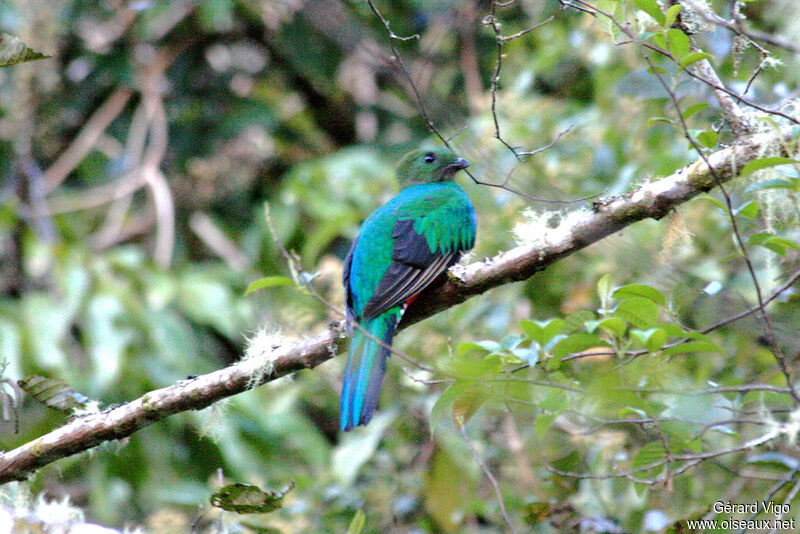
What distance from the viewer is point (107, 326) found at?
4.62m

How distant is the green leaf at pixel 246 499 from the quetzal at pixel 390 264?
440mm

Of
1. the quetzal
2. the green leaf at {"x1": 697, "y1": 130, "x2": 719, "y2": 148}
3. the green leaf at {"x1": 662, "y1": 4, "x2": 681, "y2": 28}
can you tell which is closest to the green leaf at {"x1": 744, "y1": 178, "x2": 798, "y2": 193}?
the green leaf at {"x1": 697, "y1": 130, "x2": 719, "y2": 148}

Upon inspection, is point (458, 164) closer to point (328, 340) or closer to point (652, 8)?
point (328, 340)

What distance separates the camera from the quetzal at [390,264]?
8.82 feet

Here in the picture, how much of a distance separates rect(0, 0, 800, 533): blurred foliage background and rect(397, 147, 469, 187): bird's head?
0.62ft

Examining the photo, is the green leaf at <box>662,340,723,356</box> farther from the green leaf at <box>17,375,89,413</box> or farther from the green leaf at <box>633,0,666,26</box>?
the green leaf at <box>17,375,89,413</box>

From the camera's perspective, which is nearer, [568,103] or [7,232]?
[568,103]

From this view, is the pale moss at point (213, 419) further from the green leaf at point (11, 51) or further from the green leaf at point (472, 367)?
the green leaf at point (11, 51)

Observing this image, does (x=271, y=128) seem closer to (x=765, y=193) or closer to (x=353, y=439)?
(x=353, y=439)

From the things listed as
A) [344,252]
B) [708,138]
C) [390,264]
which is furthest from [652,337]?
[344,252]

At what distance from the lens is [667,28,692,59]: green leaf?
77.0 inches

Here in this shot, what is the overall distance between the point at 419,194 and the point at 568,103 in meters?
1.83

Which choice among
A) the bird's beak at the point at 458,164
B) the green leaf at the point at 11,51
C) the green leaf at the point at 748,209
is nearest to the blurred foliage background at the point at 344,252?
the green leaf at the point at 748,209

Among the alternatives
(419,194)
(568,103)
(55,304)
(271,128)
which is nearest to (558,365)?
(419,194)
